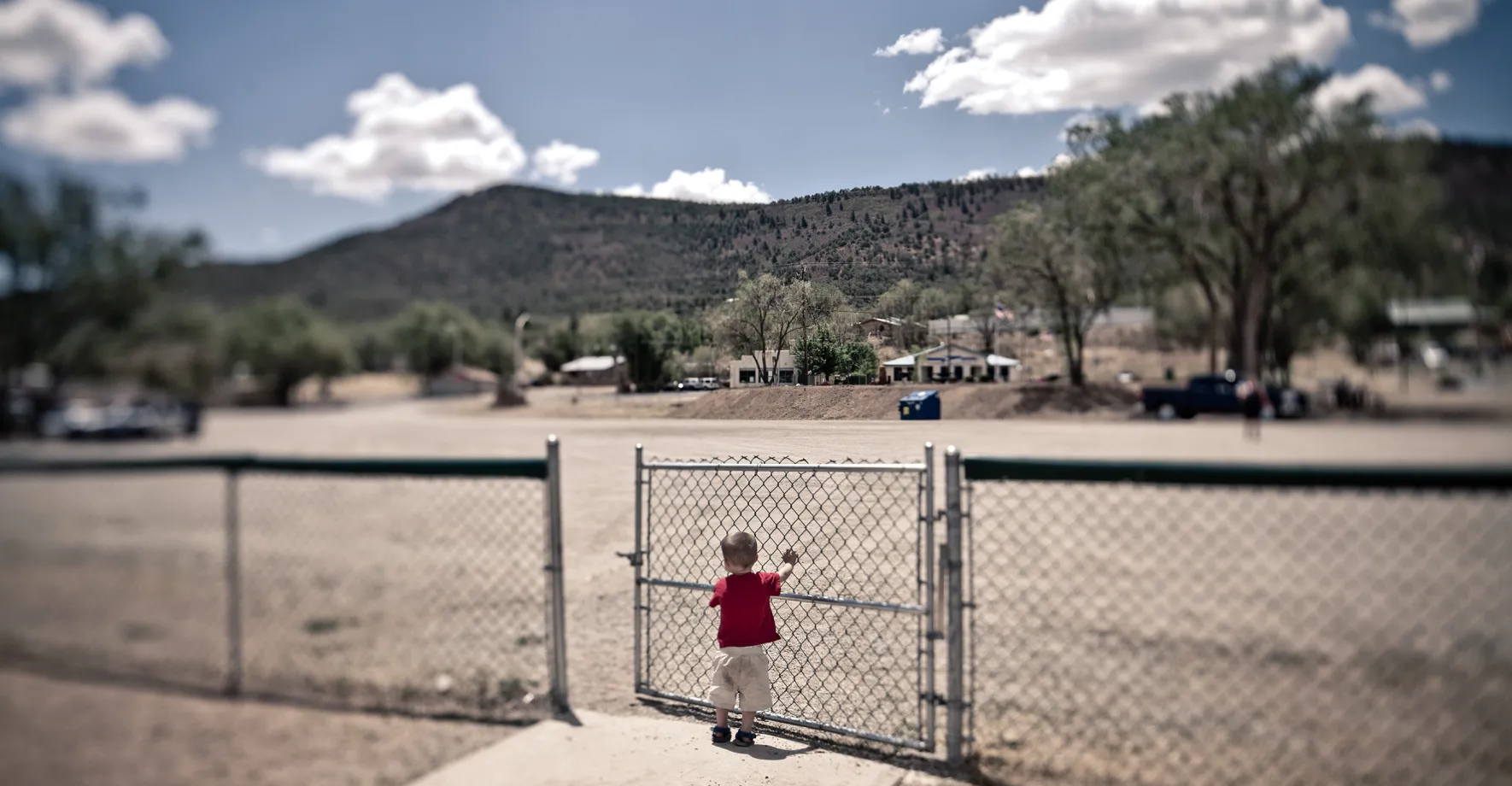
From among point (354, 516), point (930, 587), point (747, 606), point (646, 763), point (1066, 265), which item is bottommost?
point (646, 763)

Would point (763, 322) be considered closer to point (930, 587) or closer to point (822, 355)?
Result: point (822, 355)

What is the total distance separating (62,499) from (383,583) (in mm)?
2114

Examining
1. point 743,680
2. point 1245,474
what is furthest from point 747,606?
point 1245,474

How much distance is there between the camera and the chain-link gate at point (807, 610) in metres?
3.91

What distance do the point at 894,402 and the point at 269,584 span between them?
279 centimetres

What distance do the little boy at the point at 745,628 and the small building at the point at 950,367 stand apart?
973 mm

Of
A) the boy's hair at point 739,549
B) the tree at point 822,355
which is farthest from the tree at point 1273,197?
the boy's hair at point 739,549

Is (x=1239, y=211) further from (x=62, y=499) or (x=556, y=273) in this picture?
(x=62, y=499)

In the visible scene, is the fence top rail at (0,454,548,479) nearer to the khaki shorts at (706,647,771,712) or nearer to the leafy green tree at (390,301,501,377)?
the leafy green tree at (390,301,501,377)

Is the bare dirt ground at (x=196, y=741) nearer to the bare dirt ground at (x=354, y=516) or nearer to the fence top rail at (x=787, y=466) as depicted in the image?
the bare dirt ground at (x=354, y=516)

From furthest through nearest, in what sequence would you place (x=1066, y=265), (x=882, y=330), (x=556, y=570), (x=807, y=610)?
(x=807, y=610) < (x=556, y=570) < (x=882, y=330) < (x=1066, y=265)

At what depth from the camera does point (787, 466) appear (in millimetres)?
3893

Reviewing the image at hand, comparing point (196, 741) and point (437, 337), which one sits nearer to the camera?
point (196, 741)

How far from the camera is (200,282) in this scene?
2785 millimetres
